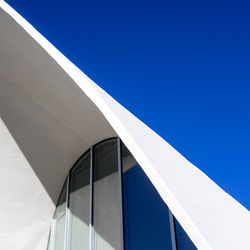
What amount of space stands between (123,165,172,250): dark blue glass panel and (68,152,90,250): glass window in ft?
5.74

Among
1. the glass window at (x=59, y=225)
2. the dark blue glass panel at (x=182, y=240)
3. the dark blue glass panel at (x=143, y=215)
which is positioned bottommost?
the dark blue glass panel at (x=182, y=240)

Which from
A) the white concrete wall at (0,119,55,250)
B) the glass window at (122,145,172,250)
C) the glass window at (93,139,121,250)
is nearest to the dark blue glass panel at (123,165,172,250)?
the glass window at (122,145,172,250)

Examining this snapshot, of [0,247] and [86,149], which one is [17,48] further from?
[0,247]

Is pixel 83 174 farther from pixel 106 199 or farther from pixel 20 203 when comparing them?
pixel 20 203

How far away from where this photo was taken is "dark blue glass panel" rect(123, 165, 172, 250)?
5.47 m

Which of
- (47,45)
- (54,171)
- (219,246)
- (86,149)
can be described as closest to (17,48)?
(47,45)

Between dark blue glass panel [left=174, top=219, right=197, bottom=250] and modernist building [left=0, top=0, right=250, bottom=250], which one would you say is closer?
modernist building [left=0, top=0, right=250, bottom=250]

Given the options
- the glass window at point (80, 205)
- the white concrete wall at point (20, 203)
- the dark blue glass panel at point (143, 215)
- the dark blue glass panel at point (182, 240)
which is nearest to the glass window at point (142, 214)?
the dark blue glass panel at point (143, 215)

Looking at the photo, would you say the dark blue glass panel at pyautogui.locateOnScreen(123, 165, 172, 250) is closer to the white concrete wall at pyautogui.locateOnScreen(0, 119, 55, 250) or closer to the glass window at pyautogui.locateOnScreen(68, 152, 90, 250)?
the glass window at pyautogui.locateOnScreen(68, 152, 90, 250)

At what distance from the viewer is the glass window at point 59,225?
907cm

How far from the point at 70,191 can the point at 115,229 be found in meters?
2.85

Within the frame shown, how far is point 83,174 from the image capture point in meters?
8.75

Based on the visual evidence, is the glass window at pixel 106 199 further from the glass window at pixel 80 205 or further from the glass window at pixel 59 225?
the glass window at pixel 59 225

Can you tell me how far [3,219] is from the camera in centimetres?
938
